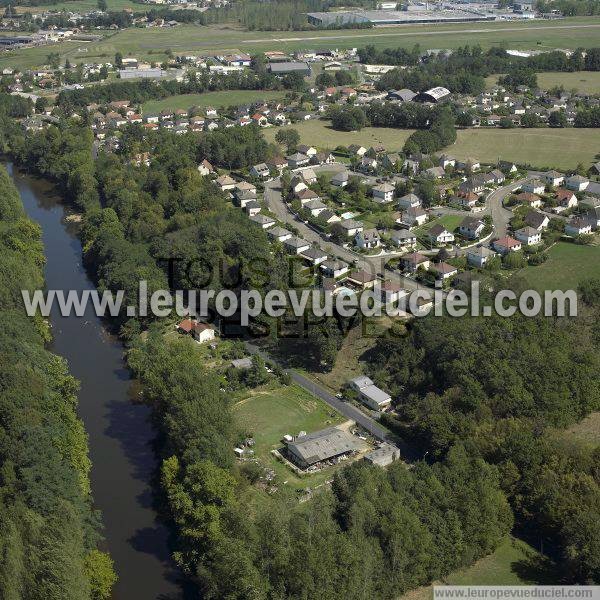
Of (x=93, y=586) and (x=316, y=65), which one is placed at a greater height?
(x=316, y=65)

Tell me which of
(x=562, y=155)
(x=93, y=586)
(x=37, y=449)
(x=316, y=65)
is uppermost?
(x=316, y=65)

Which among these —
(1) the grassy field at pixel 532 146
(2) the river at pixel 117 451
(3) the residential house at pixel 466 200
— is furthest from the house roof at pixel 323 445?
(1) the grassy field at pixel 532 146

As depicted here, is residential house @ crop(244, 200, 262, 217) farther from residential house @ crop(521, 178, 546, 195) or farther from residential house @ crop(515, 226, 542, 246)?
residential house @ crop(521, 178, 546, 195)

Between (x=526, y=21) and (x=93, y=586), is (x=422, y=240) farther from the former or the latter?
(x=526, y=21)

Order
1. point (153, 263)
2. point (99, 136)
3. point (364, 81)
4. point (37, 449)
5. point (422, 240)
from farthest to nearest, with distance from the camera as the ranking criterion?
point (364, 81), point (99, 136), point (422, 240), point (153, 263), point (37, 449)

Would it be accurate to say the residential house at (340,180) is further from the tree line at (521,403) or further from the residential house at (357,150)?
the tree line at (521,403)

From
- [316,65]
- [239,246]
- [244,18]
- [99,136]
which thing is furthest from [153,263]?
[244,18]

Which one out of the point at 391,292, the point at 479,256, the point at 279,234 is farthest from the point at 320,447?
the point at 279,234
